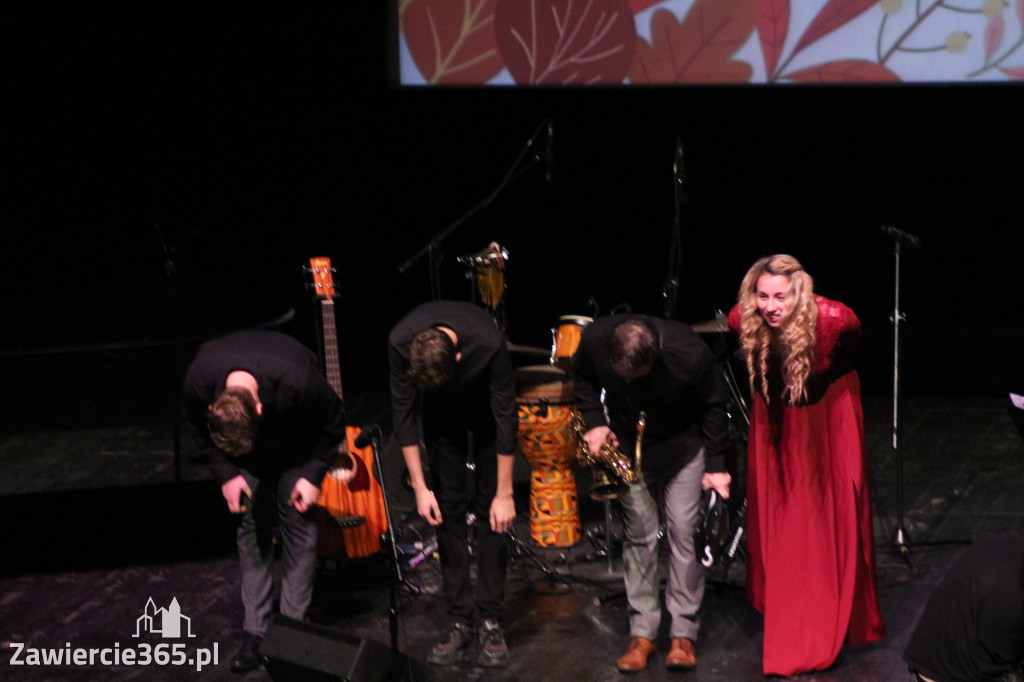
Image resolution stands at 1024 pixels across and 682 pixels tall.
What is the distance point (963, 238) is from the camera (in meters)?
7.88

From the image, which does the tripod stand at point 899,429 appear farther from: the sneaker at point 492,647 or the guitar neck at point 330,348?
the guitar neck at point 330,348

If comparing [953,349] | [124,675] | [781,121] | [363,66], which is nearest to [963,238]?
[953,349]

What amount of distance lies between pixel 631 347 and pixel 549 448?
5.01ft

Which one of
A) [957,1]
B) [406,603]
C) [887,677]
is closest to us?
[887,677]

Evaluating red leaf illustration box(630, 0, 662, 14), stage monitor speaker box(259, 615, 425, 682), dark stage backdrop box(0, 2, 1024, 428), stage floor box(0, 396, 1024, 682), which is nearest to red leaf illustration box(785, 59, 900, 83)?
dark stage backdrop box(0, 2, 1024, 428)

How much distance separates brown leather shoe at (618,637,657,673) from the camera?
4.42m

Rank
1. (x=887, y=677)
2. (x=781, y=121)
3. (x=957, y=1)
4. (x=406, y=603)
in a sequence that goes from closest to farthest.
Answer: (x=887, y=677) → (x=406, y=603) → (x=957, y=1) → (x=781, y=121)

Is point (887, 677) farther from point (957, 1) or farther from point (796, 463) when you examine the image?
point (957, 1)

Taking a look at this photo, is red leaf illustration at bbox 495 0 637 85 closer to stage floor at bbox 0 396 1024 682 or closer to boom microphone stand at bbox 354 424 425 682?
stage floor at bbox 0 396 1024 682

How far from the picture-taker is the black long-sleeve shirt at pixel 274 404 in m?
4.23

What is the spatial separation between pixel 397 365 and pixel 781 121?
4263mm

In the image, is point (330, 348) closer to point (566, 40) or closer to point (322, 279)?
point (322, 279)

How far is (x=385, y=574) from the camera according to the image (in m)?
5.43

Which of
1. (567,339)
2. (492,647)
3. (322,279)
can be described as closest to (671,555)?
(492,647)
